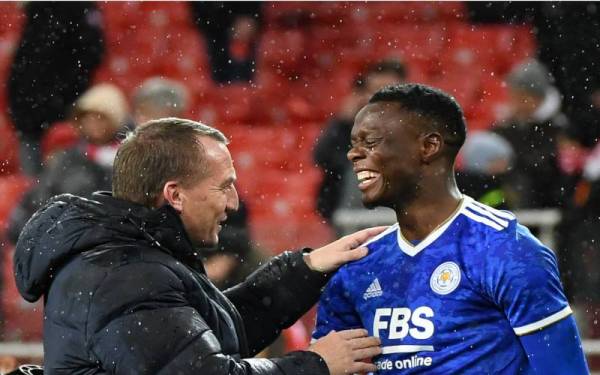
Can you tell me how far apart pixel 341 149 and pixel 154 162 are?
3320mm

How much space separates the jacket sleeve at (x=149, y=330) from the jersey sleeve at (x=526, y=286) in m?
0.71

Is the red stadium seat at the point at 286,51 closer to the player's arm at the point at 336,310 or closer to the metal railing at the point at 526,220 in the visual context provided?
the metal railing at the point at 526,220

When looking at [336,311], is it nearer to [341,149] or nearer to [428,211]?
[428,211]

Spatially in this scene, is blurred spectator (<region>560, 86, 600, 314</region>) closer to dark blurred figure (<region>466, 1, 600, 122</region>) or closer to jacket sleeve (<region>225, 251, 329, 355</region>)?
dark blurred figure (<region>466, 1, 600, 122</region>)

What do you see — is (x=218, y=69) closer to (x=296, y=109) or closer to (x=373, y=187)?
(x=296, y=109)

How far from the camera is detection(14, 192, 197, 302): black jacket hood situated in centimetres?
309

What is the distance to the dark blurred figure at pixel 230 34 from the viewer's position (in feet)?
26.4

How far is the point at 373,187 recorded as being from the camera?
334 centimetres

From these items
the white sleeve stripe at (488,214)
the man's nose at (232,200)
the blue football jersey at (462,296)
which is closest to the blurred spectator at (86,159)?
the man's nose at (232,200)

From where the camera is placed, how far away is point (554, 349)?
9.78 feet

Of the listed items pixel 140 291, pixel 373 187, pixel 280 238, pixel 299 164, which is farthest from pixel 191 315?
pixel 299 164

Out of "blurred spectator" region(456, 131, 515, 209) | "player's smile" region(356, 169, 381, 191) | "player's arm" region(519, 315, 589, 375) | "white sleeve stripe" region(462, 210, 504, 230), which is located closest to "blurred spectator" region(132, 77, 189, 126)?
"blurred spectator" region(456, 131, 515, 209)

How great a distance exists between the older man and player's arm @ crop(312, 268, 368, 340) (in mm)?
72

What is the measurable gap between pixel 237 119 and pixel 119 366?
18.5ft
